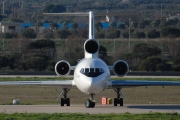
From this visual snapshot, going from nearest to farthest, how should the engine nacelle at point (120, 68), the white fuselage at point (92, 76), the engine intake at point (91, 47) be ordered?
the white fuselage at point (92, 76) < the engine intake at point (91, 47) < the engine nacelle at point (120, 68)

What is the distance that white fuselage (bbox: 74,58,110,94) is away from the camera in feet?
110

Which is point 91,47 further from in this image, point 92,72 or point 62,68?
point 92,72

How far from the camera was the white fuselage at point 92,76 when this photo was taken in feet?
110

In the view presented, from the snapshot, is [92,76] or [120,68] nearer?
[92,76]

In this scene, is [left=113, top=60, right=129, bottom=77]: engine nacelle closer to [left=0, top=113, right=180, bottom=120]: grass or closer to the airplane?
the airplane

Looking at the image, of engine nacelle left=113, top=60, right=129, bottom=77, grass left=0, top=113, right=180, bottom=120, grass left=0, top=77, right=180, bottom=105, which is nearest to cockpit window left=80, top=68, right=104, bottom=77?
engine nacelle left=113, top=60, right=129, bottom=77

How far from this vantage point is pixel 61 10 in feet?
608

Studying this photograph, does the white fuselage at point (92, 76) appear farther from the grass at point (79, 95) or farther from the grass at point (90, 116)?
the grass at point (79, 95)

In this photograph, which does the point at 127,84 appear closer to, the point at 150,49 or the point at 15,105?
the point at 15,105

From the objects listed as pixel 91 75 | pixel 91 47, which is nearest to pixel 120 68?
pixel 91 47

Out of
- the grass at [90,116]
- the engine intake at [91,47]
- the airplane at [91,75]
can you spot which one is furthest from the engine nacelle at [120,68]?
the grass at [90,116]

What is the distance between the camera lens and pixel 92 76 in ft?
111

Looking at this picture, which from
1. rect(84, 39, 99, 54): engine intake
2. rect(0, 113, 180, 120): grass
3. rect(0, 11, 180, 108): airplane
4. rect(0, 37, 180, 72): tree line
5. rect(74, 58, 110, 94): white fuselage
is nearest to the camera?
rect(0, 113, 180, 120): grass

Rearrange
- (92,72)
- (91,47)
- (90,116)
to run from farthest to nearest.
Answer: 1. (91,47)
2. (92,72)
3. (90,116)
